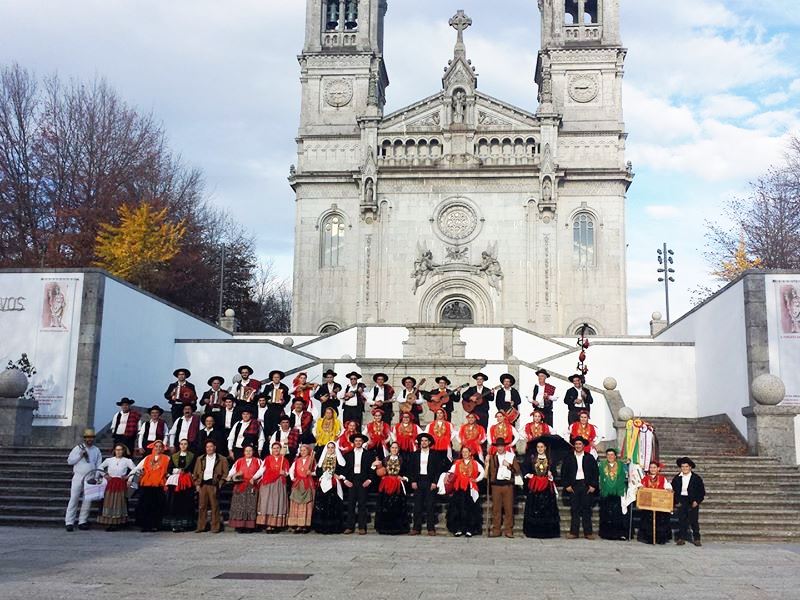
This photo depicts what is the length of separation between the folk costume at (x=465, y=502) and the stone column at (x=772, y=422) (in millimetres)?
6685

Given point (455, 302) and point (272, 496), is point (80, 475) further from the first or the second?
point (455, 302)

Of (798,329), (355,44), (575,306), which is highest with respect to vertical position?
(355,44)

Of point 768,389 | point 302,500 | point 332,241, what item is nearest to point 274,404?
point 302,500

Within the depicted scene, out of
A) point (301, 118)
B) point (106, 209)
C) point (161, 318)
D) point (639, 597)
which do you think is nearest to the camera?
point (639, 597)

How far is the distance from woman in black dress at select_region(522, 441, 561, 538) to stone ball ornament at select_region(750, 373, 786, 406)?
5.83m

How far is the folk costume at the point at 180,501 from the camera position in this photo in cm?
1237

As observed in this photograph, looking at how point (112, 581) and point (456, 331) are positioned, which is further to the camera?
point (456, 331)

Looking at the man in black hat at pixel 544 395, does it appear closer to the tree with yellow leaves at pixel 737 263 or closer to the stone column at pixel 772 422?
the stone column at pixel 772 422

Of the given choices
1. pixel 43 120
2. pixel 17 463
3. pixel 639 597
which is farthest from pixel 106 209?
pixel 639 597

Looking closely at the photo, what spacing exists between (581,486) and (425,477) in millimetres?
2402

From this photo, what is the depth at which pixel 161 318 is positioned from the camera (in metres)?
22.2

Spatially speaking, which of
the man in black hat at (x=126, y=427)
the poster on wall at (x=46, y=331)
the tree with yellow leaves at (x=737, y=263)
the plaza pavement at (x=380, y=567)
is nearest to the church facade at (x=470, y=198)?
the tree with yellow leaves at (x=737, y=263)

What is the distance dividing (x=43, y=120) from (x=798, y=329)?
29857 millimetres

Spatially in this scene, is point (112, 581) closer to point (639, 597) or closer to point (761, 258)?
point (639, 597)
